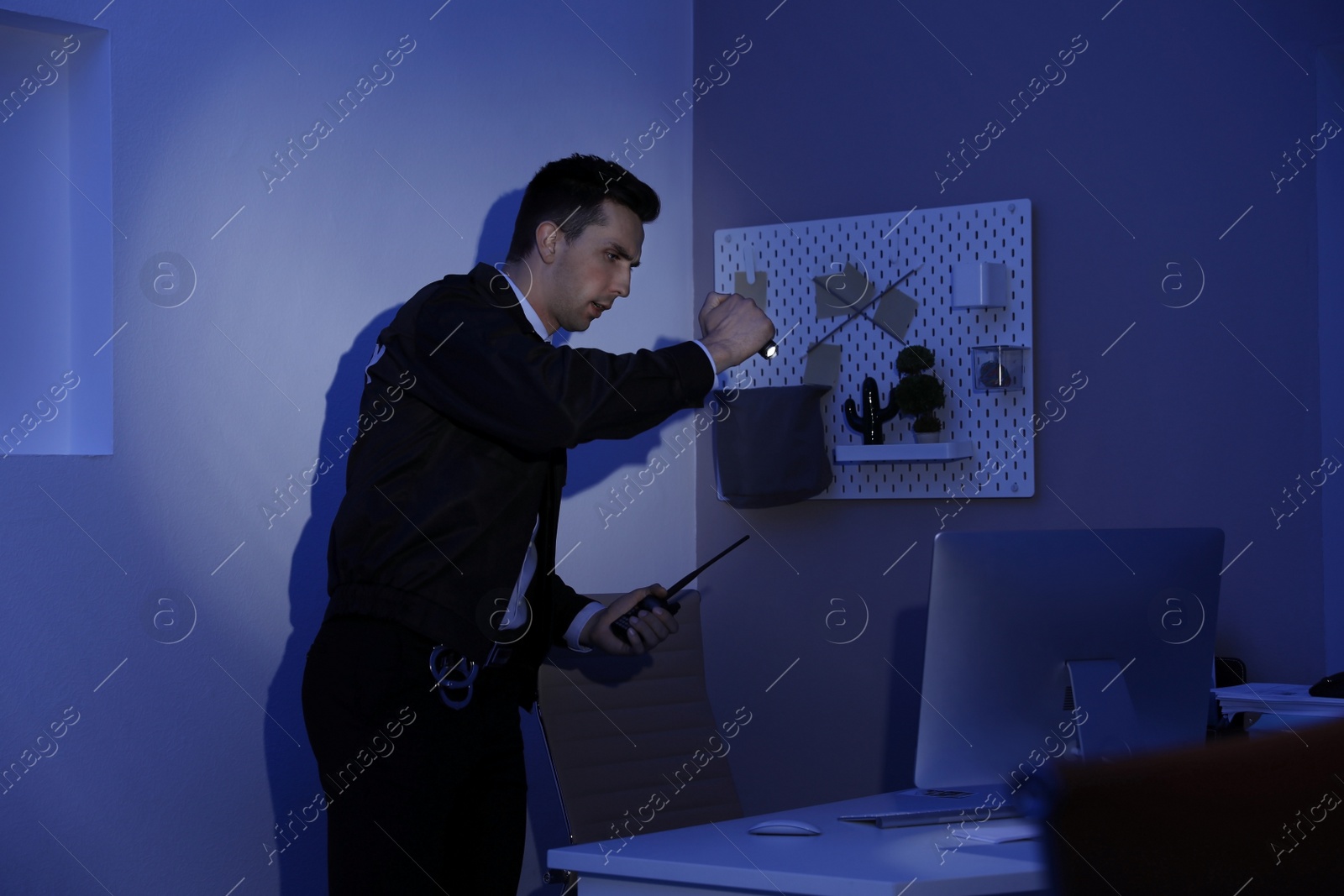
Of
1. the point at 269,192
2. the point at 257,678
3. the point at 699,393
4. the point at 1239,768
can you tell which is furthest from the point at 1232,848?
the point at 269,192

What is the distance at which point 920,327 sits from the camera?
318cm

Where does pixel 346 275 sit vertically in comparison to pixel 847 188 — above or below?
above

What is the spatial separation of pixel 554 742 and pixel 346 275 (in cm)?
102

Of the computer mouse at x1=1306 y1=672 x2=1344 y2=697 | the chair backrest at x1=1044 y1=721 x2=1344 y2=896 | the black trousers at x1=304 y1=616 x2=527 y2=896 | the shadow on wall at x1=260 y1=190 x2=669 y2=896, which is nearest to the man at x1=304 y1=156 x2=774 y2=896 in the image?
the black trousers at x1=304 y1=616 x2=527 y2=896

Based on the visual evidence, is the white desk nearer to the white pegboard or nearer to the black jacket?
the black jacket

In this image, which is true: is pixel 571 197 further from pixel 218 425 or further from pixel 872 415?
pixel 872 415

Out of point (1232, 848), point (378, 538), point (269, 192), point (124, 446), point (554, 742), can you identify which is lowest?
point (1232, 848)

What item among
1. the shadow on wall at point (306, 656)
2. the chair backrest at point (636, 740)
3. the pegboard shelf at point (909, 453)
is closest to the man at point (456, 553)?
the chair backrest at point (636, 740)

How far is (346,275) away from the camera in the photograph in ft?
8.02

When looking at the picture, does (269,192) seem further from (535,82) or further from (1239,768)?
(1239,768)

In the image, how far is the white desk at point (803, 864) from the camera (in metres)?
1.47

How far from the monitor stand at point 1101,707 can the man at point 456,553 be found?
70 cm

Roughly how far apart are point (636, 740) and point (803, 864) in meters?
0.91

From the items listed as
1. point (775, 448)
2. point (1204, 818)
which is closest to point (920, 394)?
point (775, 448)
